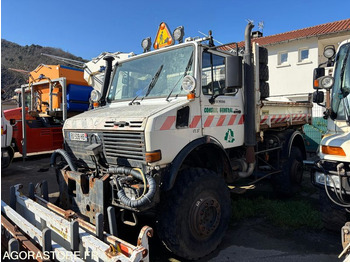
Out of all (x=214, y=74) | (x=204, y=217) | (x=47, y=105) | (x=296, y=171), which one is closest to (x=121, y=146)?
(x=204, y=217)

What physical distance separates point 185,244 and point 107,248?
103 centimetres

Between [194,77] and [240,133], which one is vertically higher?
[194,77]

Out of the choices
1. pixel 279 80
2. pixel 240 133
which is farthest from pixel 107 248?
pixel 279 80

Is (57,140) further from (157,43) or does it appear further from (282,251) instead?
(282,251)

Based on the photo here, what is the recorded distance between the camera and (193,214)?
3.09 m

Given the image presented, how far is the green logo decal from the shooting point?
3.84m

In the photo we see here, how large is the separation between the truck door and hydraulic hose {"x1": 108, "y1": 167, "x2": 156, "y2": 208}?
1.08 meters

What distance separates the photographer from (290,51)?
55.4ft

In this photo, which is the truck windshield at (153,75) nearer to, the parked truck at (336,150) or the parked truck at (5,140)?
the parked truck at (336,150)

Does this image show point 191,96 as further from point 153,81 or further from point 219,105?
point 153,81

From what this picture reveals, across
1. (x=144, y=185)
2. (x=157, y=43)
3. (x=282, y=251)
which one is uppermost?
(x=157, y=43)

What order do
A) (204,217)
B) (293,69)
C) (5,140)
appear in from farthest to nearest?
(293,69), (5,140), (204,217)

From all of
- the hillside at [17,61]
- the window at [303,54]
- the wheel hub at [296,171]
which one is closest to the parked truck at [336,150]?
the wheel hub at [296,171]

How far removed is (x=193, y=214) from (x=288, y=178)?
2.94 m
